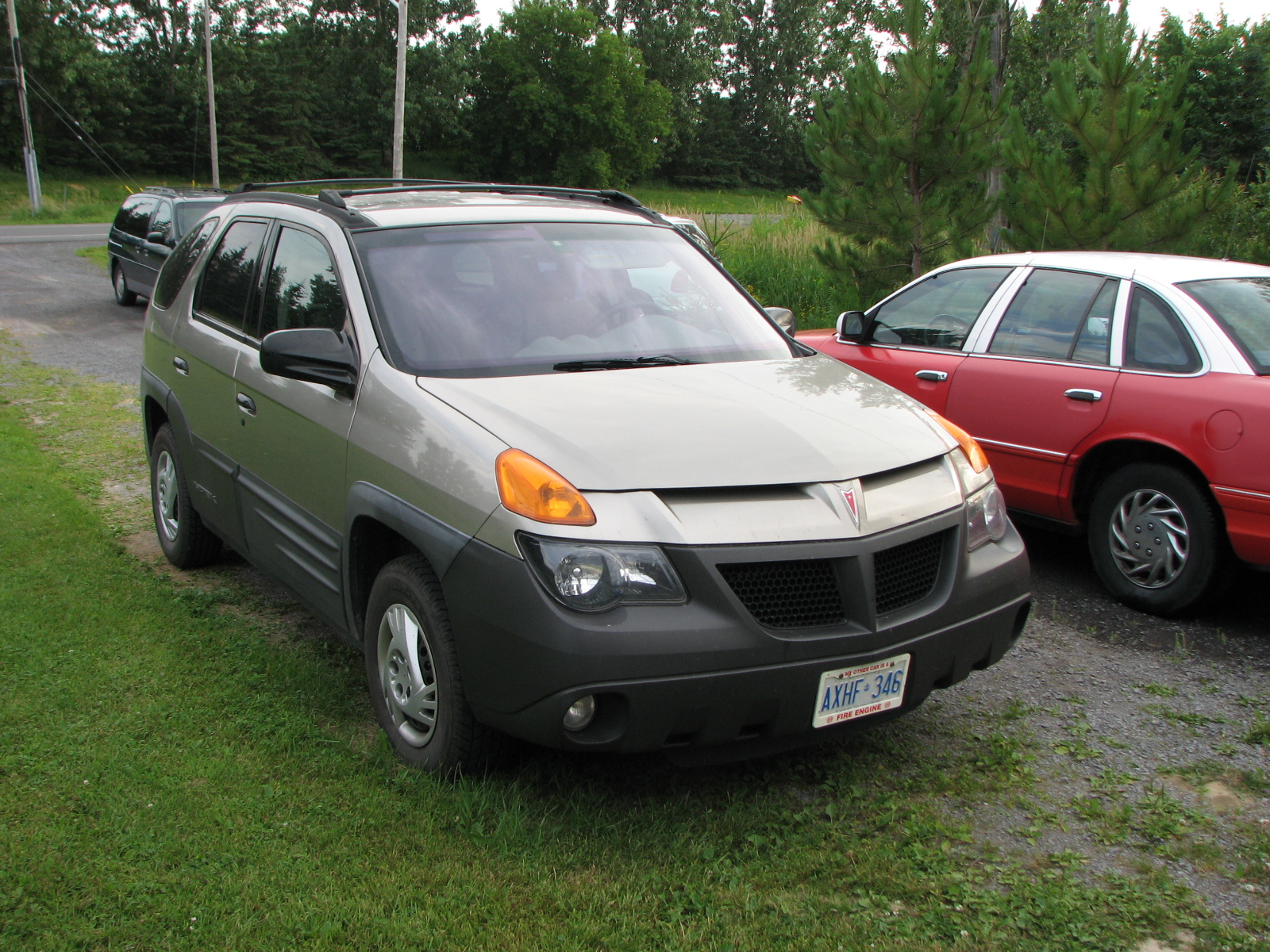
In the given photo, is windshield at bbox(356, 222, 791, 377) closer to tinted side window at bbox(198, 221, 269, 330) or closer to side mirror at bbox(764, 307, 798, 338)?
side mirror at bbox(764, 307, 798, 338)

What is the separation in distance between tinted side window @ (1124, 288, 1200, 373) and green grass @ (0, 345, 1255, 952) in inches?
79.1

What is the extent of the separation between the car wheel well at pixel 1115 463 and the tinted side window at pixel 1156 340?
14.3 inches

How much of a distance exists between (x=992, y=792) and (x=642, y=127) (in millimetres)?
67577

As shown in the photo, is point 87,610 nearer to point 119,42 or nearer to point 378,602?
point 378,602

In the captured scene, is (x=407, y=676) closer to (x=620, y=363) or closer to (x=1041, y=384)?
(x=620, y=363)

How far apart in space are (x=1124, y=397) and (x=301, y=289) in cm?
364

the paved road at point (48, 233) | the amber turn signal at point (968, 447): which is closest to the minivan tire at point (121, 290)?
the paved road at point (48, 233)

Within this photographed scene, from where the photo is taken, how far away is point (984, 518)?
140 inches

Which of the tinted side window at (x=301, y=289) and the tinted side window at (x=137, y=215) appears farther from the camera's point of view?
the tinted side window at (x=137, y=215)

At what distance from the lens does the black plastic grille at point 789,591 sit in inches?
117

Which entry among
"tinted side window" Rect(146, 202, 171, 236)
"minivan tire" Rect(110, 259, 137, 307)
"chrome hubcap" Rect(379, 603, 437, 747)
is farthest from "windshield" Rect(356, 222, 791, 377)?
"minivan tire" Rect(110, 259, 137, 307)

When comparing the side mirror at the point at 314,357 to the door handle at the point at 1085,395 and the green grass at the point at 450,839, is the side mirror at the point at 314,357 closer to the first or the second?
the green grass at the point at 450,839

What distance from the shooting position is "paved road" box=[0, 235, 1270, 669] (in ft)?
16.2

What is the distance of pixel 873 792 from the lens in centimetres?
350
